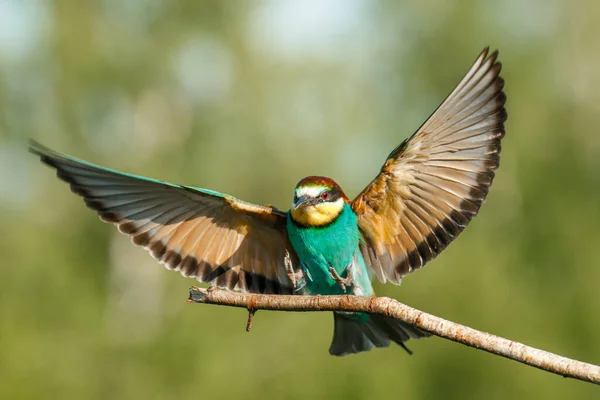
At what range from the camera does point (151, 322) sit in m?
12.2

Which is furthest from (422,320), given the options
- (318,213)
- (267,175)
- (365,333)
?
(267,175)

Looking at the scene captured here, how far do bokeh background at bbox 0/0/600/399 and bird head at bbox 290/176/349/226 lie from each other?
6059 mm

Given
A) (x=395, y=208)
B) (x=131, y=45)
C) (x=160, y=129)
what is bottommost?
(x=395, y=208)

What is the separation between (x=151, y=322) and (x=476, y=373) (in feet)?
16.8

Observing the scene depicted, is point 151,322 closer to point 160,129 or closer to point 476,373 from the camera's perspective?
point 160,129

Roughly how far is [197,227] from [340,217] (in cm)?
60

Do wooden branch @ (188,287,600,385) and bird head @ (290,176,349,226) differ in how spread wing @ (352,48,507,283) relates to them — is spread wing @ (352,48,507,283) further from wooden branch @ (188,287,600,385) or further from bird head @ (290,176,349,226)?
wooden branch @ (188,287,600,385)

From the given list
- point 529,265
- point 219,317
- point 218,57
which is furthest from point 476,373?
point 218,57

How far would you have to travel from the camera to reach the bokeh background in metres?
9.36

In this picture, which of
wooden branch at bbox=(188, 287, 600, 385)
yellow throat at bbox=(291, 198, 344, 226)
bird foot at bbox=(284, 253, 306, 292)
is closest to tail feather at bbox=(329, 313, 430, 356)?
bird foot at bbox=(284, 253, 306, 292)

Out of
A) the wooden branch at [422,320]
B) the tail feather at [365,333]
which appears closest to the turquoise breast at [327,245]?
the tail feather at [365,333]

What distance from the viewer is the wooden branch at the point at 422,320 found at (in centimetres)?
198

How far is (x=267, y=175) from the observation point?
1387cm

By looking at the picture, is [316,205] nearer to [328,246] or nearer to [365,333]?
[328,246]
